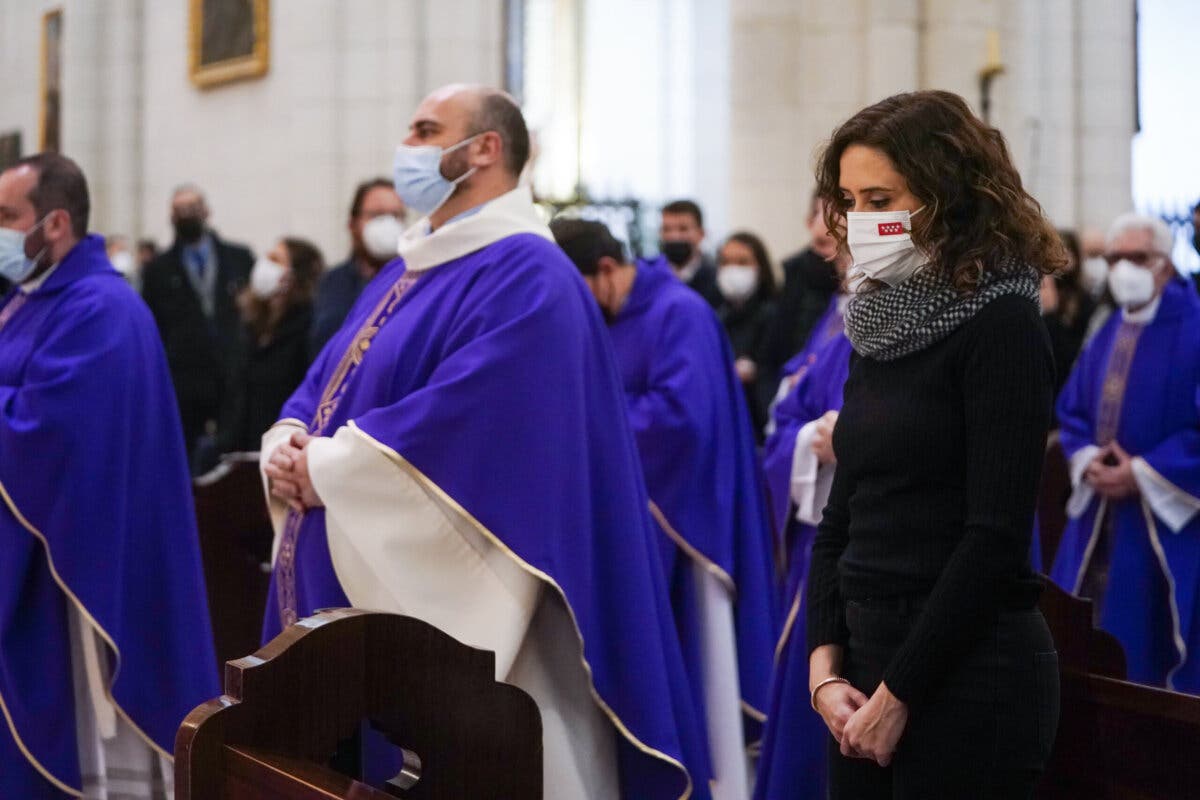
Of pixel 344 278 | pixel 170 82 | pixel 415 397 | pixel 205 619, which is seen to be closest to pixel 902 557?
pixel 415 397

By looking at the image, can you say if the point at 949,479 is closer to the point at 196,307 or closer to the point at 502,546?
the point at 502,546

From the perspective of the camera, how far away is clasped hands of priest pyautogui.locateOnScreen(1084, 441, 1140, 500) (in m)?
6.10

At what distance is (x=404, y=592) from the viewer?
388cm

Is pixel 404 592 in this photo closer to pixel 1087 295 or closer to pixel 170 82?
pixel 1087 295

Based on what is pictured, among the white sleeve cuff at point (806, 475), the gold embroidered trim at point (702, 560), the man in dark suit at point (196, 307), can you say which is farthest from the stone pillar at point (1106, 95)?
the white sleeve cuff at point (806, 475)

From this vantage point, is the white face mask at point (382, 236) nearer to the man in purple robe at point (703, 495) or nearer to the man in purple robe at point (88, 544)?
the man in purple robe at point (703, 495)

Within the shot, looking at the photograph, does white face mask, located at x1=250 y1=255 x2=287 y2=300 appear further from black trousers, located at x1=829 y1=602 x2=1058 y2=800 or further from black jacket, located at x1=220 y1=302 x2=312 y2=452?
black trousers, located at x1=829 y1=602 x2=1058 y2=800

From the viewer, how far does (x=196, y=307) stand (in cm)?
954

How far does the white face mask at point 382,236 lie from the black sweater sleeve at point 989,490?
4.83 metres

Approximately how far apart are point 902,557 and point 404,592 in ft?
5.34

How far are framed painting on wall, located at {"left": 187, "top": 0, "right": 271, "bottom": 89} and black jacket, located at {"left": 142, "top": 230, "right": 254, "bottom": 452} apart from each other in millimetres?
2452

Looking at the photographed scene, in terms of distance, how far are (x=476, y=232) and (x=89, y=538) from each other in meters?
1.38

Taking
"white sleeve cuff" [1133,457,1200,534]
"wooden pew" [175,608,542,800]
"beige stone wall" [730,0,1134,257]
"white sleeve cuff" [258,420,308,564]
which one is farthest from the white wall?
"wooden pew" [175,608,542,800]

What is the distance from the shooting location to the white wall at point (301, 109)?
10922 millimetres
